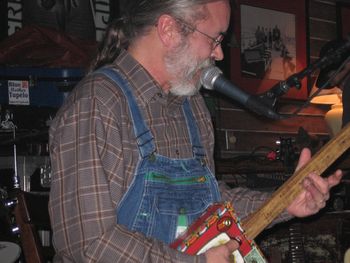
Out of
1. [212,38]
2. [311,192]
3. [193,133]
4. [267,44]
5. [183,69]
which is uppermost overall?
[267,44]

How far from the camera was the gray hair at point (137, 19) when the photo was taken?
1821mm

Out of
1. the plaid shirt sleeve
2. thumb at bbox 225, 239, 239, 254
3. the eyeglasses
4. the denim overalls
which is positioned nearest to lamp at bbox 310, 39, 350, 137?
the eyeglasses

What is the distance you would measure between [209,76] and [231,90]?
10 cm

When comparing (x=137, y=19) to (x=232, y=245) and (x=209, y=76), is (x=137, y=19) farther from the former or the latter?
(x=232, y=245)

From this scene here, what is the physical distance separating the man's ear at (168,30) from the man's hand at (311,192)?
595 mm

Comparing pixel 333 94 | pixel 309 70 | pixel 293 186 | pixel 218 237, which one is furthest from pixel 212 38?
pixel 333 94

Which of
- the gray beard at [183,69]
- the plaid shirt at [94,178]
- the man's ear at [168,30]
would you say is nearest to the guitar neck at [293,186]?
the plaid shirt at [94,178]

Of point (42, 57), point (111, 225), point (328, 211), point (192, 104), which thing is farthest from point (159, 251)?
point (42, 57)

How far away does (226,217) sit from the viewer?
5.16 ft

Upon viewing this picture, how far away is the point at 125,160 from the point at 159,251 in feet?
0.92

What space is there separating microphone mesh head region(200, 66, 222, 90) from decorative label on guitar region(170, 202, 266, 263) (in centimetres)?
44

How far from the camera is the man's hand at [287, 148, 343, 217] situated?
1728 mm

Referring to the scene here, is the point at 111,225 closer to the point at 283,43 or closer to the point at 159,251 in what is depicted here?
the point at 159,251

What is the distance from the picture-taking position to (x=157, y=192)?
1.58m
